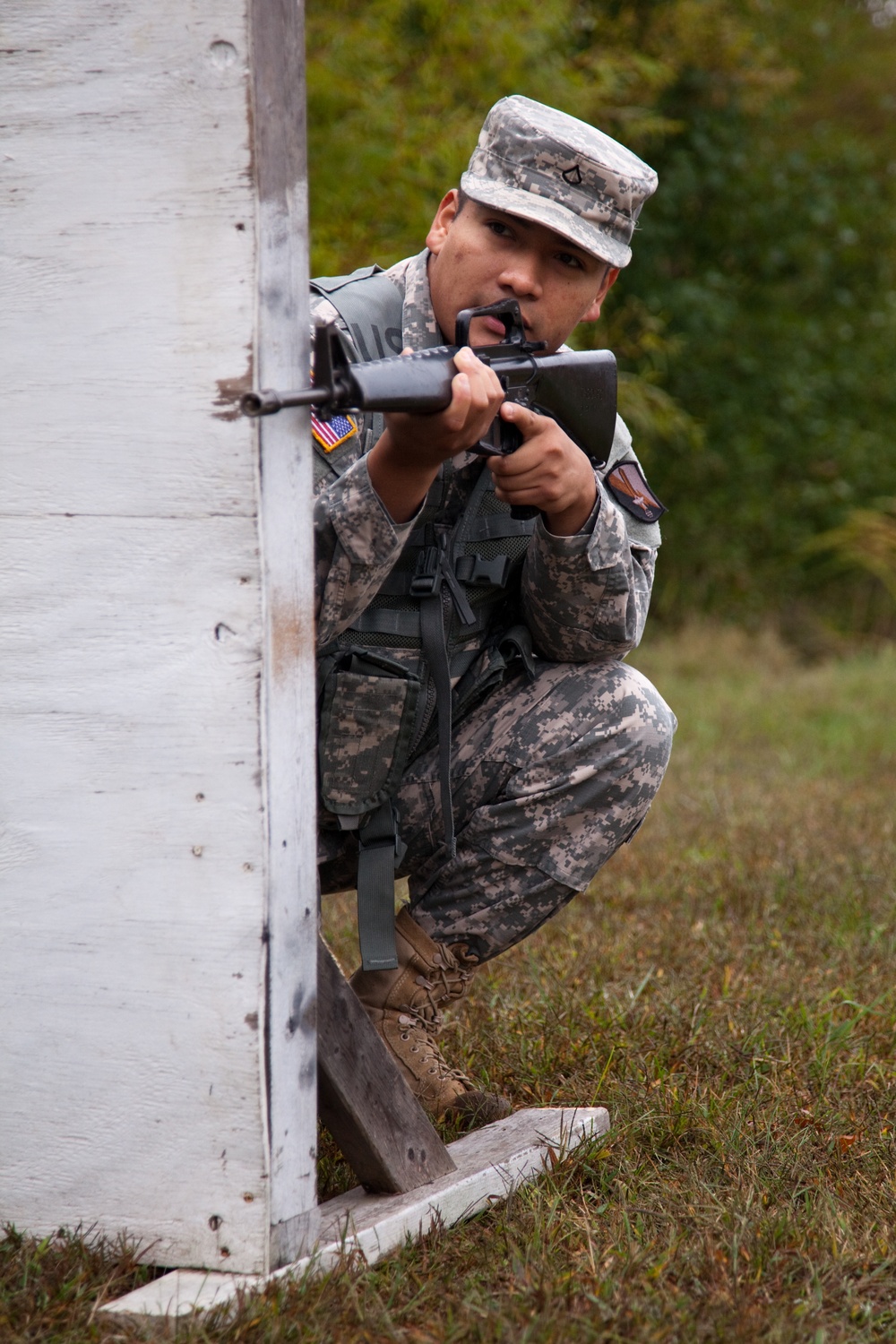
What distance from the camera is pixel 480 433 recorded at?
1934mm

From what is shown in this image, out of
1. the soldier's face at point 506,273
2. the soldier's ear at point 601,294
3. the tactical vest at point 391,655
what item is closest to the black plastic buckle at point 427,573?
the tactical vest at point 391,655

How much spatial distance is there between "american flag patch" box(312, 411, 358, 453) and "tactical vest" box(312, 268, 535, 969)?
5 centimetres

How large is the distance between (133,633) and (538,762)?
37.2 inches

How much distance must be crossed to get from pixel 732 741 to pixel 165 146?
5.63 m

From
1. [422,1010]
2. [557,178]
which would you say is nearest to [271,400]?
[557,178]

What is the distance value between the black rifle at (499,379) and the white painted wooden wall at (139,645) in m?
0.06

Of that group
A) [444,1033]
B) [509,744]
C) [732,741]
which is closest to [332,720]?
[509,744]

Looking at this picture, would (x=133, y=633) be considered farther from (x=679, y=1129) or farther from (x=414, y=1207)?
(x=679, y=1129)

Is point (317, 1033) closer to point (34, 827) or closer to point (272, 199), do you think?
point (34, 827)

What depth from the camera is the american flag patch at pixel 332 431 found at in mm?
2223

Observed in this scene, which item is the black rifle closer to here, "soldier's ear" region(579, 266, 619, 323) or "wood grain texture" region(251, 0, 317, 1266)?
"wood grain texture" region(251, 0, 317, 1266)

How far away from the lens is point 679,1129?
2.33m

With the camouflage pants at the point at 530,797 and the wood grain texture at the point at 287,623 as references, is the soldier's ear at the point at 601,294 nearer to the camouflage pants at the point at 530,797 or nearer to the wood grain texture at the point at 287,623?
the camouflage pants at the point at 530,797

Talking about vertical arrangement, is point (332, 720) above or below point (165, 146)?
below
